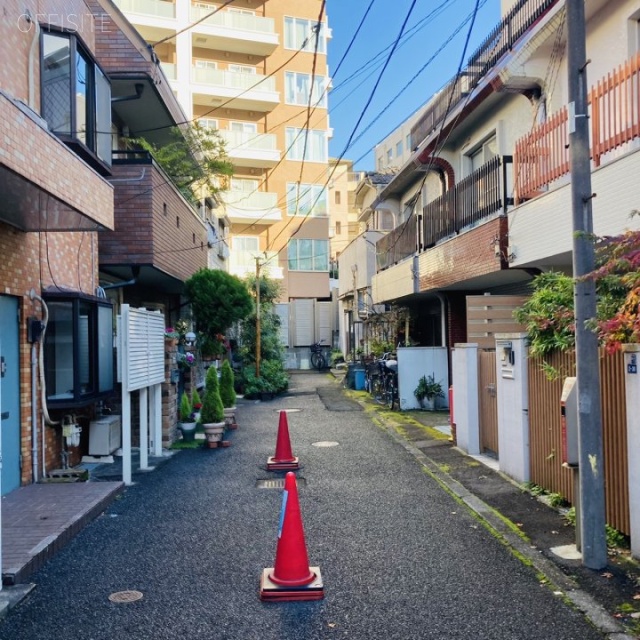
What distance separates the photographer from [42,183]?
5809mm

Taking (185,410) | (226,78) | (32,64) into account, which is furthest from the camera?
(226,78)

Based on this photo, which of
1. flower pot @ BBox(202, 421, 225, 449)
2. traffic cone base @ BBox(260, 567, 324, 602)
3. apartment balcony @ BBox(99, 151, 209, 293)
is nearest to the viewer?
traffic cone base @ BBox(260, 567, 324, 602)

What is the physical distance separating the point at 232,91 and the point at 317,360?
14219mm

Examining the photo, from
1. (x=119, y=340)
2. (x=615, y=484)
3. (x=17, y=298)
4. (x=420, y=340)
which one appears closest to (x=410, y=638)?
(x=615, y=484)

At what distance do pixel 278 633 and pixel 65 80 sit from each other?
7.31 metres

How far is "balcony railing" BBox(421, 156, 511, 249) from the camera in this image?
10773 millimetres

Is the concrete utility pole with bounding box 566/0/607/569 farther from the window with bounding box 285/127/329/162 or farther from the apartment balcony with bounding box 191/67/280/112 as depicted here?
the window with bounding box 285/127/329/162

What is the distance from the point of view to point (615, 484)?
5.27m

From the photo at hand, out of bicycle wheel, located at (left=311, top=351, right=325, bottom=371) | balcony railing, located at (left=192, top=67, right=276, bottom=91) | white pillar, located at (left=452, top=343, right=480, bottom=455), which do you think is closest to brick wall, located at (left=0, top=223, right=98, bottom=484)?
white pillar, located at (left=452, top=343, right=480, bottom=455)

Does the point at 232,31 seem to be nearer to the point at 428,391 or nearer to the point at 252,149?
the point at 252,149

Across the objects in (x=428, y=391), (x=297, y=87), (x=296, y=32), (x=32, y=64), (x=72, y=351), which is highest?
(x=296, y=32)

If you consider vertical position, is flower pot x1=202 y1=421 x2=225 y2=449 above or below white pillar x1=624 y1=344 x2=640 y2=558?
below

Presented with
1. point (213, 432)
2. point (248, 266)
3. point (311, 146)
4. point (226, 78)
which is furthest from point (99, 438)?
point (311, 146)

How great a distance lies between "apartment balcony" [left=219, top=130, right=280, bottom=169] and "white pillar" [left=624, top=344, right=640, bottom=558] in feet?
89.1
